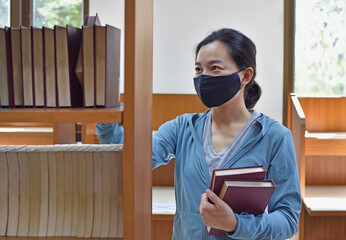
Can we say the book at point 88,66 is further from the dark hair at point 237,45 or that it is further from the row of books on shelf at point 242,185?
the dark hair at point 237,45

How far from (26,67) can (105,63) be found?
20 cm

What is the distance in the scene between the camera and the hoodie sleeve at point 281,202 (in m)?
1.27

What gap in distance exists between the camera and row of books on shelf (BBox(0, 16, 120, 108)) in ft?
3.46

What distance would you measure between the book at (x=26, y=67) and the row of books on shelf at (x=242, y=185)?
0.51 meters

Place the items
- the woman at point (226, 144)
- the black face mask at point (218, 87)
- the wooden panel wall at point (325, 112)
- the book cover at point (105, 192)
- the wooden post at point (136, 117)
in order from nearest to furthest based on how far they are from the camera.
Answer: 1. the wooden post at point (136, 117)
2. the book cover at point (105, 192)
3. the woman at point (226, 144)
4. the black face mask at point (218, 87)
5. the wooden panel wall at point (325, 112)

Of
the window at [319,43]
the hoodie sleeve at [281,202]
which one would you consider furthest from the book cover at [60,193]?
the window at [319,43]

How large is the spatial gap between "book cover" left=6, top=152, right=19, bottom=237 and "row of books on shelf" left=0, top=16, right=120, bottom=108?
0.52 feet

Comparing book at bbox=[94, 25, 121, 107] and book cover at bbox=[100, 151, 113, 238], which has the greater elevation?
book at bbox=[94, 25, 121, 107]

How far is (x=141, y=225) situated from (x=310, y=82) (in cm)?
294

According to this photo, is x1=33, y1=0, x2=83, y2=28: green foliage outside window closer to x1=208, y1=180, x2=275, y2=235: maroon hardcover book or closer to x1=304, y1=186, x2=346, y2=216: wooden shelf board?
x1=304, y1=186, x2=346, y2=216: wooden shelf board

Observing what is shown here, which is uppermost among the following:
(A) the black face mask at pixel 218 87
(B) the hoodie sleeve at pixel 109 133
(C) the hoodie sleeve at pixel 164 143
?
(A) the black face mask at pixel 218 87

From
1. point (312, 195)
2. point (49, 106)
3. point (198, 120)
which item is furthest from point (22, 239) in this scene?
point (312, 195)

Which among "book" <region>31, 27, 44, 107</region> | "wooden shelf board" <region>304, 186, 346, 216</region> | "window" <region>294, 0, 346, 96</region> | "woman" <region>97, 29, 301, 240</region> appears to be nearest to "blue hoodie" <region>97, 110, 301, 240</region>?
"woman" <region>97, 29, 301, 240</region>

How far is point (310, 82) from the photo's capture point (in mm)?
3732
